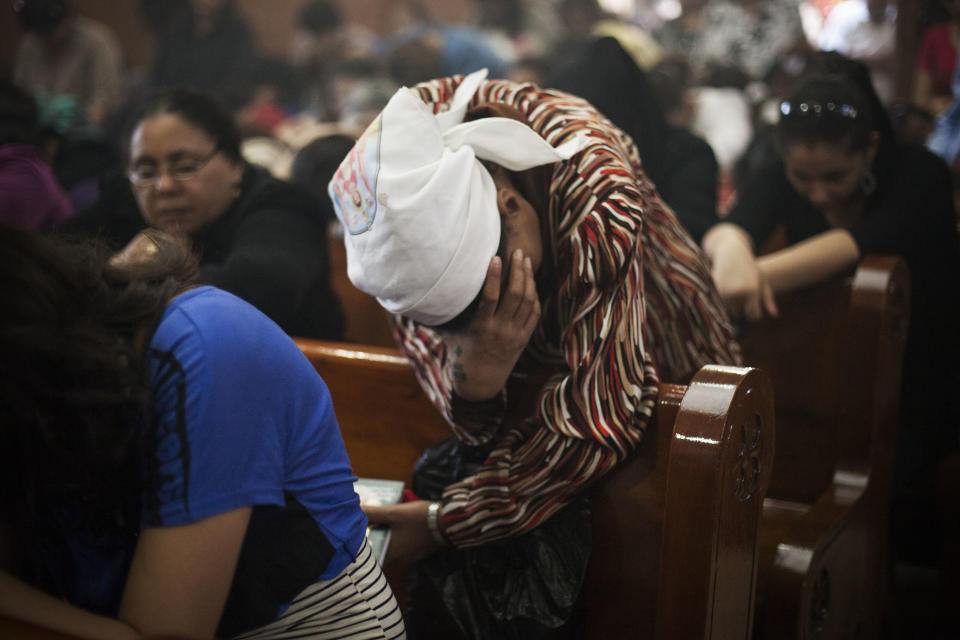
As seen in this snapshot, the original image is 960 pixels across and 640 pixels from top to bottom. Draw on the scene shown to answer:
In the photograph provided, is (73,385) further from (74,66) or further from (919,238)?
(74,66)

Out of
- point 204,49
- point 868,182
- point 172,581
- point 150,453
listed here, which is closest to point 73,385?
point 150,453

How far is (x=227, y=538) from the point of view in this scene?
92 centimetres

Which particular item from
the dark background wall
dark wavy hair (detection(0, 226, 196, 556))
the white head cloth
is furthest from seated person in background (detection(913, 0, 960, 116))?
the dark background wall

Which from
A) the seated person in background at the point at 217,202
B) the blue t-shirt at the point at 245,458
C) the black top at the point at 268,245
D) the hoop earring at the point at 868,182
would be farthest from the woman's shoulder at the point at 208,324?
the hoop earring at the point at 868,182

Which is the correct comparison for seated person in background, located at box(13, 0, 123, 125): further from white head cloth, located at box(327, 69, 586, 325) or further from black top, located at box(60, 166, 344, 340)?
white head cloth, located at box(327, 69, 586, 325)

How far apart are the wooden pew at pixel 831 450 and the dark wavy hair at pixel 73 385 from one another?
105 centimetres

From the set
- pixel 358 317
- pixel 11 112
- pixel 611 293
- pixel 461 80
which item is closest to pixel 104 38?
pixel 11 112

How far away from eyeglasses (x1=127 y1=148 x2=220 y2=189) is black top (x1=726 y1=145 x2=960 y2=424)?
1312 mm

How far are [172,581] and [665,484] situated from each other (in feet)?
2.37

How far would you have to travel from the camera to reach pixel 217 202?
2.14 meters

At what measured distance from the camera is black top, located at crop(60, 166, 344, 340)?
6.22 ft

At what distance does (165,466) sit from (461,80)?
947 mm

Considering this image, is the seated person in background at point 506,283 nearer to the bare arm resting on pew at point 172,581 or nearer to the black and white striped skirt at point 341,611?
the black and white striped skirt at point 341,611

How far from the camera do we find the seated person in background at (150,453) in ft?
2.78
